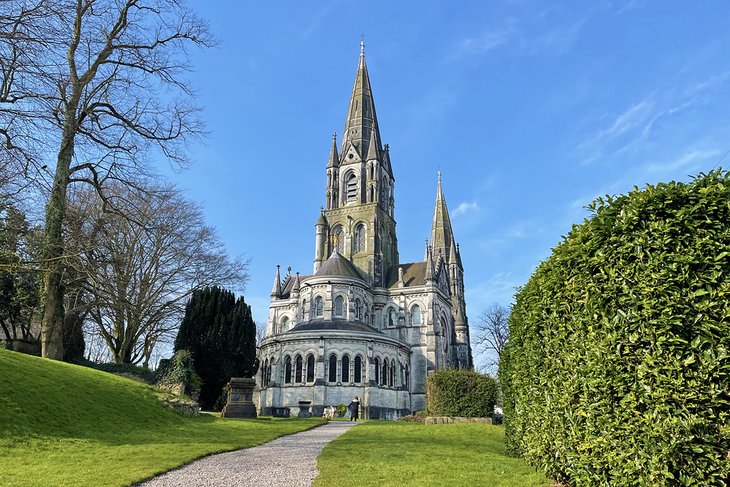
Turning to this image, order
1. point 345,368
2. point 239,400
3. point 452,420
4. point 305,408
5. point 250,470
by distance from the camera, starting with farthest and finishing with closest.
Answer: point 345,368, point 305,408, point 239,400, point 452,420, point 250,470

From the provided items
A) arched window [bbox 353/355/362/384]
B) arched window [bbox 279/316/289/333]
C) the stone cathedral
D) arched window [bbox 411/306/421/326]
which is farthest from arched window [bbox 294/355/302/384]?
arched window [bbox 411/306/421/326]

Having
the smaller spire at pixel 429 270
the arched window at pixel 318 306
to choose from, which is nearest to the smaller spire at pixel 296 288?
the arched window at pixel 318 306

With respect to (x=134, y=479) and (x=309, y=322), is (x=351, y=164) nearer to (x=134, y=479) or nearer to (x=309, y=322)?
(x=309, y=322)

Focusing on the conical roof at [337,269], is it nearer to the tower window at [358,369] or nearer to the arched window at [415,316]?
the arched window at [415,316]

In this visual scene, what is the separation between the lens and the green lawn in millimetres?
8242

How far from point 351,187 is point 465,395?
4190 cm

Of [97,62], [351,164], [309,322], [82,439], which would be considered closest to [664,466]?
[82,439]

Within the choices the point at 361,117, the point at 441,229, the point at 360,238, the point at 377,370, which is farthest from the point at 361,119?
the point at 377,370

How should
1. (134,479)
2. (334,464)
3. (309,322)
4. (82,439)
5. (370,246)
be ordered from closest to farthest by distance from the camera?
(134,479), (334,464), (82,439), (309,322), (370,246)

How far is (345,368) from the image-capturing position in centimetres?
4138

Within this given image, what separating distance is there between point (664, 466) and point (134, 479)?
293 inches

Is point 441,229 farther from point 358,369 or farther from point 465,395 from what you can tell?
point 465,395

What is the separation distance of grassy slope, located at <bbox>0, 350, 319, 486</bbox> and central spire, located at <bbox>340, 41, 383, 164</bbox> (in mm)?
47486

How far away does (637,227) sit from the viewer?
267 inches
